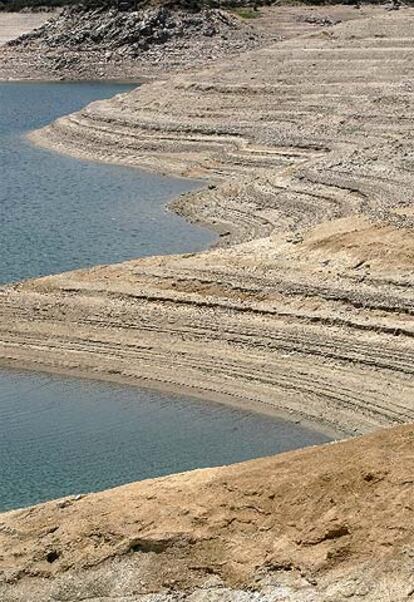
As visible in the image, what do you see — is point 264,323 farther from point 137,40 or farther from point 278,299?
point 137,40

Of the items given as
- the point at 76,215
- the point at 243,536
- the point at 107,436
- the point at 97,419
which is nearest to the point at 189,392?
the point at 97,419

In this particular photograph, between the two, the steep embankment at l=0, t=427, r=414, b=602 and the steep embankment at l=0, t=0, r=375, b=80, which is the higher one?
the steep embankment at l=0, t=427, r=414, b=602

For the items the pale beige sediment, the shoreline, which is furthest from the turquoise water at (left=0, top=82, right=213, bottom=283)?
the shoreline

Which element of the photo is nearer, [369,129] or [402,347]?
[402,347]

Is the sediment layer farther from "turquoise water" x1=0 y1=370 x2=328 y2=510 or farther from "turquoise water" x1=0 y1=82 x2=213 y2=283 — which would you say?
"turquoise water" x1=0 y1=82 x2=213 y2=283

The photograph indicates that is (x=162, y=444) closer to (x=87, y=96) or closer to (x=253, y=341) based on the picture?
(x=253, y=341)

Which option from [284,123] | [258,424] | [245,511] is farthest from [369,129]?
[245,511]
